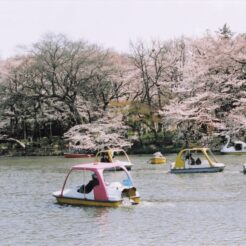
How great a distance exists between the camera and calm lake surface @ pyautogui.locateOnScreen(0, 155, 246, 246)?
60.6 feet

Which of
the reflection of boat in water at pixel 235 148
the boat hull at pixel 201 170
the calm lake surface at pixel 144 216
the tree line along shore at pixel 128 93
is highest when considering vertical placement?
the tree line along shore at pixel 128 93

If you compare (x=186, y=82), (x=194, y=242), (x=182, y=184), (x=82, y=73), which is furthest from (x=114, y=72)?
(x=194, y=242)

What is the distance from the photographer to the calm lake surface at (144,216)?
18.5 metres

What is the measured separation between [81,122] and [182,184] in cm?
3599

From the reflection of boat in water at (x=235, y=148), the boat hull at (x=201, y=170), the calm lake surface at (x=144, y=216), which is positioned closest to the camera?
the calm lake surface at (x=144, y=216)

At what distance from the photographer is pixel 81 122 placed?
66.4m

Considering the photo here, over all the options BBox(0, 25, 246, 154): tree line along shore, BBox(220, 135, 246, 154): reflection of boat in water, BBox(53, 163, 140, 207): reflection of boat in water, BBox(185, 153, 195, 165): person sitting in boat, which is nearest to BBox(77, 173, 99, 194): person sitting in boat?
BBox(53, 163, 140, 207): reflection of boat in water

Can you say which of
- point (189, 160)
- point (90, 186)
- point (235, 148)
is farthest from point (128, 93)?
point (90, 186)

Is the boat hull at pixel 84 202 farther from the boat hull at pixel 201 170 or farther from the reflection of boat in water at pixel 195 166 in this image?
the boat hull at pixel 201 170

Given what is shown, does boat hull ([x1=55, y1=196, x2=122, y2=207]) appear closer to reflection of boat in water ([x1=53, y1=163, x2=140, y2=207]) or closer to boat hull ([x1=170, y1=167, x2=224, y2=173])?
reflection of boat in water ([x1=53, y1=163, x2=140, y2=207])

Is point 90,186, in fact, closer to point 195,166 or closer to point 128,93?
point 195,166

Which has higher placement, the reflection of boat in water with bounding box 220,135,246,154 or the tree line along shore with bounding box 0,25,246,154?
the tree line along shore with bounding box 0,25,246,154

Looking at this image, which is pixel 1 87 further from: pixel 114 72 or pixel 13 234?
pixel 13 234

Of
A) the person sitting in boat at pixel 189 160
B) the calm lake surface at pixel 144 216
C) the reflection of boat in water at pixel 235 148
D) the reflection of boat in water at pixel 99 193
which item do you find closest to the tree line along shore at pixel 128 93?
the reflection of boat in water at pixel 235 148
